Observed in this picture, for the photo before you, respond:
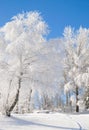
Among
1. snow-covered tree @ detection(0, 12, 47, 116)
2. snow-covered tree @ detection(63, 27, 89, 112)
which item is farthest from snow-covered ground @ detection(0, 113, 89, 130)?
snow-covered tree @ detection(63, 27, 89, 112)

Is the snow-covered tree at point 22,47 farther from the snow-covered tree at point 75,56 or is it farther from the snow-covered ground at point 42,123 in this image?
the snow-covered tree at point 75,56

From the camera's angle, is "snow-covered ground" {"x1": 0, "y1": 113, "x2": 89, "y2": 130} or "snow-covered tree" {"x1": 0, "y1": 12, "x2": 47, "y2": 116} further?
"snow-covered tree" {"x1": 0, "y1": 12, "x2": 47, "y2": 116}

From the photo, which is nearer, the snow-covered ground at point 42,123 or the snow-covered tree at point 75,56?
the snow-covered ground at point 42,123

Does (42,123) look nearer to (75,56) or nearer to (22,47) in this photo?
(22,47)

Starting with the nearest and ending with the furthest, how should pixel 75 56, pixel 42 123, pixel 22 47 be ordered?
pixel 42 123, pixel 22 47, pixel 75 56

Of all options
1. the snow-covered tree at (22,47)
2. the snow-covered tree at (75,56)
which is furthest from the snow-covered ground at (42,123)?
the snow-covered tree at (75,56)

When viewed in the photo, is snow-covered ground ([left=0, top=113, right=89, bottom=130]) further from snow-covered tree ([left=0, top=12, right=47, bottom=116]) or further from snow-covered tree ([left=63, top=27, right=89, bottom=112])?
snow-covered tree ([left=63, top=27, right=89, bottom=112])

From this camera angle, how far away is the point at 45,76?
2398 centimetres

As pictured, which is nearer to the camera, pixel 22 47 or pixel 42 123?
pixel 42 123

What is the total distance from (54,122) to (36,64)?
4.80 meters

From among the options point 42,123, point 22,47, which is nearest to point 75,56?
point 22,47

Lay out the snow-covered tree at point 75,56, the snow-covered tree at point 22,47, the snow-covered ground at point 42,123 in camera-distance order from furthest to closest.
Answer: the snow-covered tree at point 75,56 → the snow-covered tree at point 22,47 → the snow-covered ground at point 42,123

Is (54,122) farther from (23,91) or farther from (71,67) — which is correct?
(71,67)

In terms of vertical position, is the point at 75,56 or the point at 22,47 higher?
the point at 75,56
